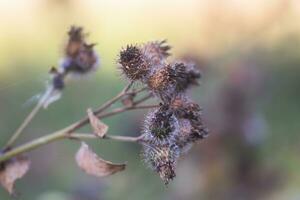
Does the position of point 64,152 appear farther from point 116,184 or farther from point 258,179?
point 258,179

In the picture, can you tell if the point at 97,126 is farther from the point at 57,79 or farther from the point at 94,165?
the point at 57,79

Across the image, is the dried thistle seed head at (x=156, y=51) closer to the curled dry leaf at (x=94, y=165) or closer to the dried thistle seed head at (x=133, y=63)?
the dried thistle seed head at (x=133, y=63)

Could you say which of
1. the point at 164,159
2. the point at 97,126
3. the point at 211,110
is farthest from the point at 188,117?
the point at 211,110

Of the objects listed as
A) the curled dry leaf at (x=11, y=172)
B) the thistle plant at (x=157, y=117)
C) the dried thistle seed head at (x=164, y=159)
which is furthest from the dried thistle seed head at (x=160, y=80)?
the curled dry leaf at (x=11, y=172)

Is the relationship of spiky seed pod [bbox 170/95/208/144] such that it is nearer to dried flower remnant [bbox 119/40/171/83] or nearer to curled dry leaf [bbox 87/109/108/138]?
dried flower remnant [bbox 119/40/171/83]

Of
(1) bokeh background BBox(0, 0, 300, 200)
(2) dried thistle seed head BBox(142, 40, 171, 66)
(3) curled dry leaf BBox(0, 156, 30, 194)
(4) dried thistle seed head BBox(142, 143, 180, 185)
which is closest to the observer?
(4) dried thistle seed head BBox(142, 143, 180, 185)

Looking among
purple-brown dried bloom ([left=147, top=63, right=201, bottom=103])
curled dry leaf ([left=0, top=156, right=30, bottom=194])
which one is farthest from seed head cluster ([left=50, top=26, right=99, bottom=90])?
purple-brown dried bloom ([left=147, top=63, right=201, bottom=103])
